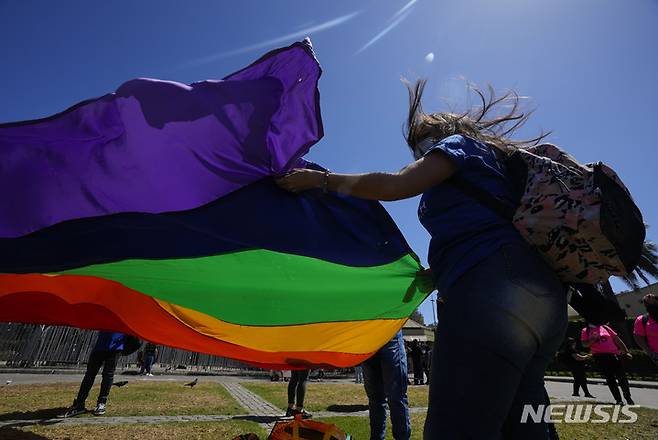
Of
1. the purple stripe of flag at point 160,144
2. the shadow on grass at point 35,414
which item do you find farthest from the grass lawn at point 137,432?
the purple stripe of flag at point 160,144

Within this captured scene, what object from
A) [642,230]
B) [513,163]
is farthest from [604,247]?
[513,163]

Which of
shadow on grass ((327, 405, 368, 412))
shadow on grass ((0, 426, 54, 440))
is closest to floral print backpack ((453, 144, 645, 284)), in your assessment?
shadow on grass ((0, 426, 54, 440))

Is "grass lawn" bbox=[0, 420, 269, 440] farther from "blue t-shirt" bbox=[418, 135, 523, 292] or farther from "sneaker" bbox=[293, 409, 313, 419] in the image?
"blue t-shirt" bbox=[418, 135, 523, 292]

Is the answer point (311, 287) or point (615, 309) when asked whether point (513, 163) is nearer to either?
point (615, 309)

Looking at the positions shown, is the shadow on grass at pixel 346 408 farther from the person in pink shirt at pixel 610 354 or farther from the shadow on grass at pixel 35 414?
the person in pink shirt at pixel 610 354

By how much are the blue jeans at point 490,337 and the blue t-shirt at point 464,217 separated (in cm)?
5

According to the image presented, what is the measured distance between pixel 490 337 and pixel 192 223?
1.96 meters

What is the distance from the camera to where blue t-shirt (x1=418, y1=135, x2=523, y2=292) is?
149cm

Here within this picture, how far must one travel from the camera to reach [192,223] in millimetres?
2582

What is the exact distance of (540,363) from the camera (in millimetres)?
1611

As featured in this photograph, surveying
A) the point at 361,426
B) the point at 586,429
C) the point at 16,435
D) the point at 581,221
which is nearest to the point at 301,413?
the point at 361,426

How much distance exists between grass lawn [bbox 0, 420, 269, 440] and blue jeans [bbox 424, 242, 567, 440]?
386cm

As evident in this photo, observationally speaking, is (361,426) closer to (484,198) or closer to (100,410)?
(100,410)

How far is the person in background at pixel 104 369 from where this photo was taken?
578 cm
